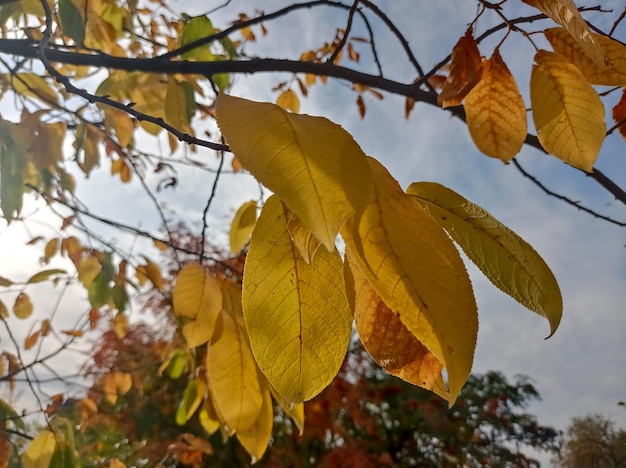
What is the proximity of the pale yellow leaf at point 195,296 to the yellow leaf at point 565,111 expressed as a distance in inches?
14.9

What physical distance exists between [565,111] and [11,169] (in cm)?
75

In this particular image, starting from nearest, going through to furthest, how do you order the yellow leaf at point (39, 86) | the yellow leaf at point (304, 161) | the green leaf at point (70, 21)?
the yellow leaf at point (304, 161), the green leaf at point (70, 21), the yellow leaf at point (39, 86)

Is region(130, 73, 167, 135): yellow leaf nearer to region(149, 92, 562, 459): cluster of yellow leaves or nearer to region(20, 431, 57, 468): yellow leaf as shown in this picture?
region(20, 431, 57, 468): yellow leaf

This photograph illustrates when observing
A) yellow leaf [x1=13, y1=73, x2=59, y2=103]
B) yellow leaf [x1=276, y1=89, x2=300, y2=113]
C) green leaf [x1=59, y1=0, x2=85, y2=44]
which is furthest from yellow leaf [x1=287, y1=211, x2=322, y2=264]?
yellow leaf [x1=276, y1=89, x2=300, y2=113]

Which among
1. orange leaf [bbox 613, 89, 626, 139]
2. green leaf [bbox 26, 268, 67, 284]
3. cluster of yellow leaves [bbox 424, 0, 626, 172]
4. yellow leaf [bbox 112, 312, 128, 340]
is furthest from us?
yellow leaf [bbox 112, 312, 128, 340]

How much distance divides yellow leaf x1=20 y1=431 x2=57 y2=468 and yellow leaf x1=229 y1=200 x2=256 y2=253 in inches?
18.8

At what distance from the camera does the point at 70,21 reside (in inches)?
33.8

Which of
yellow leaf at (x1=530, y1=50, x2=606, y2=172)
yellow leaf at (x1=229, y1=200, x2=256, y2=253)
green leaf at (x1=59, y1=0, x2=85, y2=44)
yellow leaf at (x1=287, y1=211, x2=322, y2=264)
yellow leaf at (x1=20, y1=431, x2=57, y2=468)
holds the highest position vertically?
green leaf at (x1=59, y1=0, x2=85, y2=44)

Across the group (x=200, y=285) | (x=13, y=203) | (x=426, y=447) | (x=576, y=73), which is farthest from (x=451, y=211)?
(x=426, y=447)

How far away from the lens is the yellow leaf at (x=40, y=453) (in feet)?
2.92

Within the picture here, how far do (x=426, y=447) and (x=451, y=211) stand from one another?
3.84m

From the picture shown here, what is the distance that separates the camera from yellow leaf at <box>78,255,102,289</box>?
4.59 ft

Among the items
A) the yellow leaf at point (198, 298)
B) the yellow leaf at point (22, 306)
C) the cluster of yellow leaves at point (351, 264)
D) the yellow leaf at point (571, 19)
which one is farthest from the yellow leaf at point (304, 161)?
the yellow leaf at point (22, 306)

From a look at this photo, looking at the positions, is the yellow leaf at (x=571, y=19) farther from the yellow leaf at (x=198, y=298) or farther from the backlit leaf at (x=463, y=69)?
the yellow leaf at (x=198, y=298)
